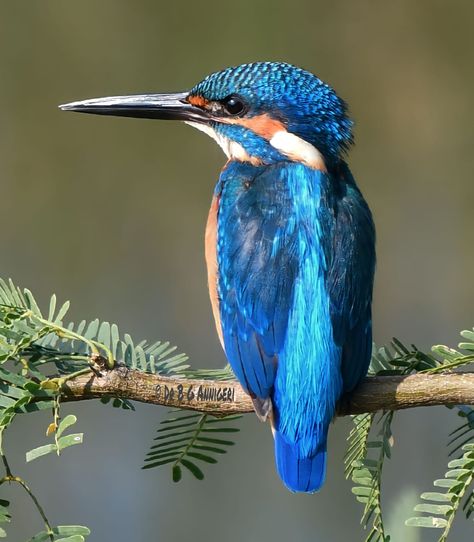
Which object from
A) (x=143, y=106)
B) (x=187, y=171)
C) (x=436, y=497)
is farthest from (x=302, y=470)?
(x=187, y=171)

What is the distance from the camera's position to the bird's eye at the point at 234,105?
5.50 feet

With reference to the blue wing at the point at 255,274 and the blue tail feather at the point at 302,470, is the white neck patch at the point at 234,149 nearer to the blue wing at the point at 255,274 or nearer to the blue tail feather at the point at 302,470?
the blue wing at the point at 255,274

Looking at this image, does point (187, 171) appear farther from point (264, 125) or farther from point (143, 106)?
point (264, 125)

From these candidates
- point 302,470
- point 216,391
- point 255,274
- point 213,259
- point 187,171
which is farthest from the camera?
point 187,171

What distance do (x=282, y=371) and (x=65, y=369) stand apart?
1.05ft

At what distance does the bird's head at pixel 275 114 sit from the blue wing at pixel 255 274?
7cm

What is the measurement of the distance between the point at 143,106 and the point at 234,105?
0.61 feet

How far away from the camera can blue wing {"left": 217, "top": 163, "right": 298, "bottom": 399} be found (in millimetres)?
1396

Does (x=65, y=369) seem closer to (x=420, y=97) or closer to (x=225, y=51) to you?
(x=225, y=51)

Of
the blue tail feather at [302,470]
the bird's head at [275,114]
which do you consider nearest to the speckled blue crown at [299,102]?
the bird's head at [275,114]

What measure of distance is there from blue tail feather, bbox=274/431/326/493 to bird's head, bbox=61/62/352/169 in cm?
44

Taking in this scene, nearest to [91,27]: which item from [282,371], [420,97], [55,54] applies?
[55,54]

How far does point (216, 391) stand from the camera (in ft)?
3.95

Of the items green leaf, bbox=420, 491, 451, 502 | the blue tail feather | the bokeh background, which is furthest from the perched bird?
the bokeh background
